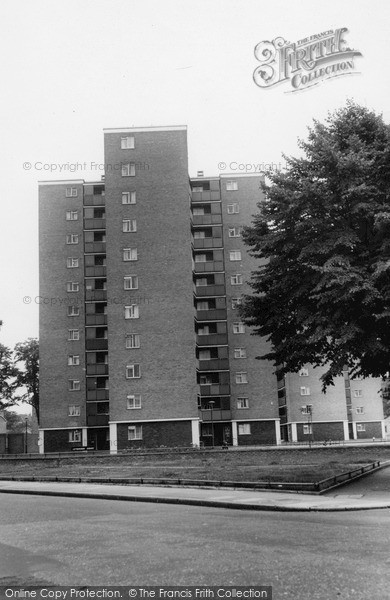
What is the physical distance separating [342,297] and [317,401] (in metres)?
53.5

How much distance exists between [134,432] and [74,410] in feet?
34.9

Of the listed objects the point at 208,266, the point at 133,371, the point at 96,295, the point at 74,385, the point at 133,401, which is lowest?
the point at 133,401

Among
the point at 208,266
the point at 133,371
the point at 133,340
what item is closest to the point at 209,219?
the point at 208,266

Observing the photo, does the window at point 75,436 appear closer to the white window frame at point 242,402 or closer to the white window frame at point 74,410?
the white window frame at point 74,410

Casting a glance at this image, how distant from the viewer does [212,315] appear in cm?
6131

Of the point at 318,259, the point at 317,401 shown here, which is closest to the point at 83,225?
the point at 317,401

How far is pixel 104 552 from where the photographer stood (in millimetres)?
9781

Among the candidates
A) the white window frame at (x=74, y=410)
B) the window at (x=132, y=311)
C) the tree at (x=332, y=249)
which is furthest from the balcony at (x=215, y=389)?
the tree at (x=332, y=249)

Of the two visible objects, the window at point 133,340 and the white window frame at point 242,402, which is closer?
the window at point 133,340

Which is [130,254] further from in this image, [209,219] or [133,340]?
[209,219]

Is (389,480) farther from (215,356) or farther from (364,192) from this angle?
(215,356)

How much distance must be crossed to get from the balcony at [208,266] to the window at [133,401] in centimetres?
1410

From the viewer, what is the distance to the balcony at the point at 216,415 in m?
58.5

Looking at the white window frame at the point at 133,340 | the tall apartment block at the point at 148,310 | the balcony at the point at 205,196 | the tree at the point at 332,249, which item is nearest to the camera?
the tree at the point at 332,249
